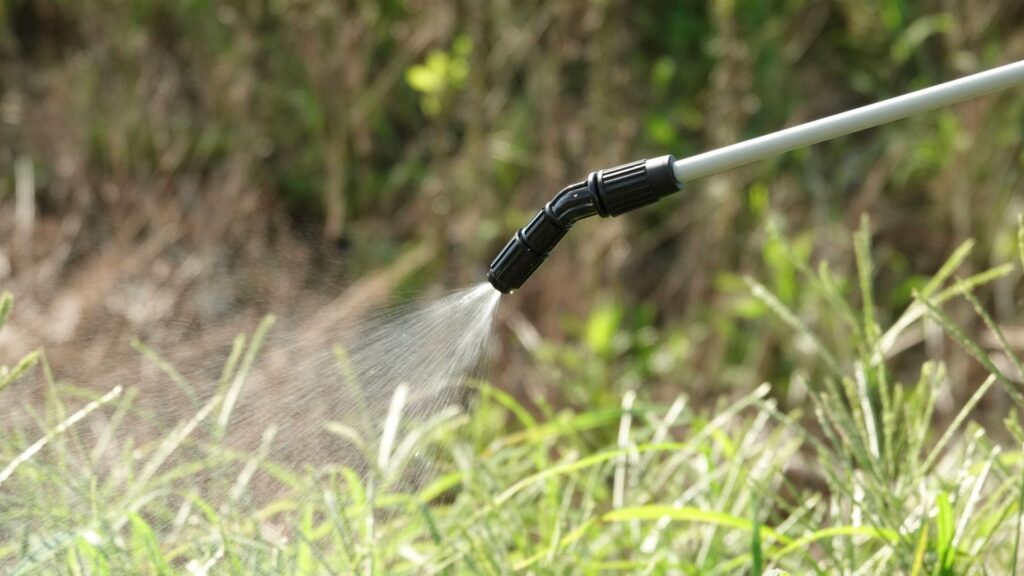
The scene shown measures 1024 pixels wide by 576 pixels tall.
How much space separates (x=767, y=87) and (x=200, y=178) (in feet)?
5.73

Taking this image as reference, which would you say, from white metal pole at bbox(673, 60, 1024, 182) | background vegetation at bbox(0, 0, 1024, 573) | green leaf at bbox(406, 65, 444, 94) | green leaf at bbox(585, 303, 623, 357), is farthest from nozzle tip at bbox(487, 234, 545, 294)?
green leaf at bbox(406, 65, 444, 94)

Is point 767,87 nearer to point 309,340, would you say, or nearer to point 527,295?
point 527,295

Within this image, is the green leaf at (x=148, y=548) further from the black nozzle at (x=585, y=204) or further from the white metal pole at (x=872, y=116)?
the white metal pole at (x=872, y=116)

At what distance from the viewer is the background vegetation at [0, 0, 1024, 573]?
3.16 m

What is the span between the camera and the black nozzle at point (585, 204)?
130 centimetres

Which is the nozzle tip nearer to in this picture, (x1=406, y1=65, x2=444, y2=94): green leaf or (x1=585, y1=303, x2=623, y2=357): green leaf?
(x1=585, y1=303, x2=623, y2=357): green leaf

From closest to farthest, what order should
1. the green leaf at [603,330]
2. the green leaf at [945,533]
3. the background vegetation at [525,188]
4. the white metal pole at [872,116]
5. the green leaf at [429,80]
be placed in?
the white metal pole at [872,116]
the green leaf at [945,533]
the green leaf at [603,330]
the background vegetation at [525,188]
the green leaf at [429,80]

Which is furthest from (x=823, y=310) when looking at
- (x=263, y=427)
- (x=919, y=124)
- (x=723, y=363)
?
(x=263, y=427)

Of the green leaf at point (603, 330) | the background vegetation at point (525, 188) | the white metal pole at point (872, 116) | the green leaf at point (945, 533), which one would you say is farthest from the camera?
the background vegetation at point (525, 188)

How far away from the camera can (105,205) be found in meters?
3.82

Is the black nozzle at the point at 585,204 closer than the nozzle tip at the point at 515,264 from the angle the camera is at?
Yes

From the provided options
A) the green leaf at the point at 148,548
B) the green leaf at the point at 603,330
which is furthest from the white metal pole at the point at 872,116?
the green leaf at the point at 603,330

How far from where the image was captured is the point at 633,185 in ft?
4.26

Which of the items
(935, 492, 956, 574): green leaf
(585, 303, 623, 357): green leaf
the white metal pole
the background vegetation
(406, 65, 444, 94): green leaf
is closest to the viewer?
the white metal pole
